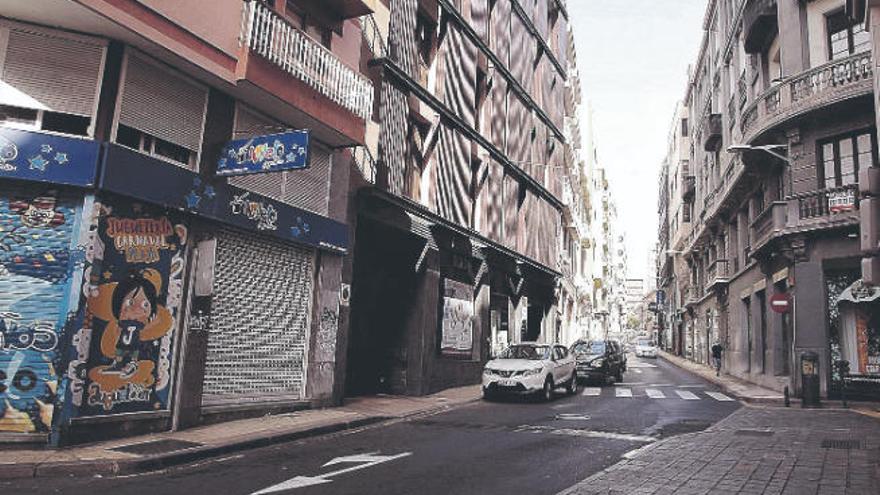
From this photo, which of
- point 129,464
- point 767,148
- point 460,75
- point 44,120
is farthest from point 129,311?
point 767,148

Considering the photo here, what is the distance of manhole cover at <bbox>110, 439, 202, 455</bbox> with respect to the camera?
25.9 ft

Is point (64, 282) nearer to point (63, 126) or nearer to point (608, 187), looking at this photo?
point (63, 126)

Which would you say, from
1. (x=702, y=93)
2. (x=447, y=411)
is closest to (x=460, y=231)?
(x=447, y=411)

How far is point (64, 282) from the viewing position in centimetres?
839

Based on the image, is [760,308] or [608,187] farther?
[608,187]

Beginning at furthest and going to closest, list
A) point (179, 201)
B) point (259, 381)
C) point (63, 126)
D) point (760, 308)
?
1. point (760, 308)
2. point (259, 381)
3. point (179, 201)
4. point (63, 126)

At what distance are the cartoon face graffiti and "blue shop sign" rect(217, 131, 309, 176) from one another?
2.25 metres

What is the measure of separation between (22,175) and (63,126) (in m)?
0.98

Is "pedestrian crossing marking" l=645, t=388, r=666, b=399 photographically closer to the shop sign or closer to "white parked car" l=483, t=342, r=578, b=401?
"white parked car" l=483, t=342, r=578, b=401

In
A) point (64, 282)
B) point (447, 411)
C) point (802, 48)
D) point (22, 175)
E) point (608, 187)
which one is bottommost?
point (447, 411)

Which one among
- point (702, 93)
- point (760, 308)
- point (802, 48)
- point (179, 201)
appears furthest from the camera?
point (702, 93)

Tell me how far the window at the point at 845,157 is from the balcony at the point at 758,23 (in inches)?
224

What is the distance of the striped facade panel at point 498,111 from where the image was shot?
23.7m

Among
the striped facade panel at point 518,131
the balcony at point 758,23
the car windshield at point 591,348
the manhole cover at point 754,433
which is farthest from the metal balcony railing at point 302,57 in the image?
the balcony at point 758,23
